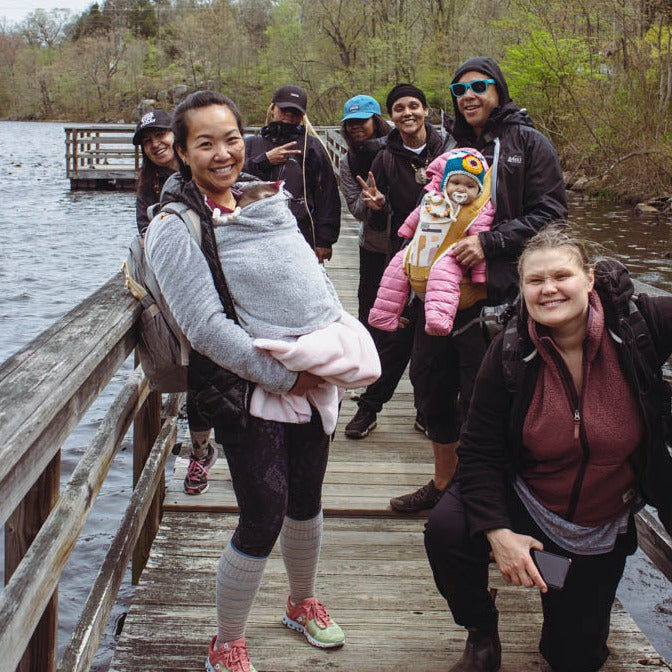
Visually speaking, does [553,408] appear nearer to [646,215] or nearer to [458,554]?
[458,554]

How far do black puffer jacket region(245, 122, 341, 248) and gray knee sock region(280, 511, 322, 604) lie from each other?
249 cm

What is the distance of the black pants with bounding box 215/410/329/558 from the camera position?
2.37 metres

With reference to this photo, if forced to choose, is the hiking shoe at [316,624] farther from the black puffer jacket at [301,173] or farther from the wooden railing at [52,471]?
the black puffer jacket at [301,173]

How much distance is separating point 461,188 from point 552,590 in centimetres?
153

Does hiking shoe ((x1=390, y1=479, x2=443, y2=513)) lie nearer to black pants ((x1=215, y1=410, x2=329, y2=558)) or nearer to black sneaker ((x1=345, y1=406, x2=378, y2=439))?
black sneaker ((x1=345, y1=406, x2=378, y2=439))

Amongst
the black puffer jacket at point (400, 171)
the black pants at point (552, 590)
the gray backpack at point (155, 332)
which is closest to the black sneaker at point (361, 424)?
the black puffer jacket at point (400, 171)

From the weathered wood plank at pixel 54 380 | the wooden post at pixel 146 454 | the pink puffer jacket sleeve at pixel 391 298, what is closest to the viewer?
the weathered wood plank at pixel 54 380

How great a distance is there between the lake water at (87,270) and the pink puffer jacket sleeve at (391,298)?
6.27 feet

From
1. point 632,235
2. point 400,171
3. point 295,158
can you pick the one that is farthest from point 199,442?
point 632,235

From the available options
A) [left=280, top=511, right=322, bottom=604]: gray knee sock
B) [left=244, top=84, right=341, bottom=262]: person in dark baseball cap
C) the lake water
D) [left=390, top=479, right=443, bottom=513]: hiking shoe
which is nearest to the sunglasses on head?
[left=244, top=84, right=341, bottom=262]: person in dark baseball cap

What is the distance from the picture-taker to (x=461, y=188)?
10.9 ft

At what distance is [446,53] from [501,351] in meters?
38.9

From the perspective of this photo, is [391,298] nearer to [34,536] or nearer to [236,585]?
[236,585]

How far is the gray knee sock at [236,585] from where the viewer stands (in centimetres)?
246
